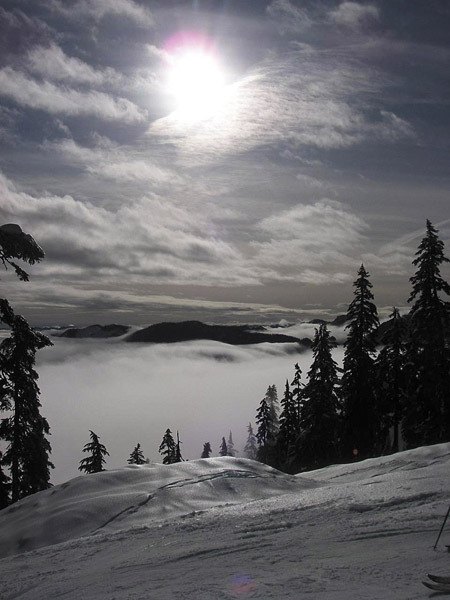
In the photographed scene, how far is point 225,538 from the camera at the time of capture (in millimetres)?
6504

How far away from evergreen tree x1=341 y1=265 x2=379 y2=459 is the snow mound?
67.8ft

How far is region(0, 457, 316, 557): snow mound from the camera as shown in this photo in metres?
9.44

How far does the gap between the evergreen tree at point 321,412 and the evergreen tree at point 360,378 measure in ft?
4.91

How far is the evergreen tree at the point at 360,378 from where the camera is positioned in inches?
1250

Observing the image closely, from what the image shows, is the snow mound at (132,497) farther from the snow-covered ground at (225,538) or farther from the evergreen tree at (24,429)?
the evergreen tree at (24,429)

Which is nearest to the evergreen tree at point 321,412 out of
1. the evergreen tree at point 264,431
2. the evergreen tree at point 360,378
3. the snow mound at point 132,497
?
the evergreen tree at point 360,378

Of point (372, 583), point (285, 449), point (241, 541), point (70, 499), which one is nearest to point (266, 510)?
point (241, 541)

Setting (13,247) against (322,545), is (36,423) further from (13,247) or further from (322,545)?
(322,545)

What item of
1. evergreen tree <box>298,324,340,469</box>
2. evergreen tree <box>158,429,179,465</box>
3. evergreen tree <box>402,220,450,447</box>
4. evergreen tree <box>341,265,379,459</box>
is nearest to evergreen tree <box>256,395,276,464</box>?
evergreen tree <box>158,429,179,465</box>

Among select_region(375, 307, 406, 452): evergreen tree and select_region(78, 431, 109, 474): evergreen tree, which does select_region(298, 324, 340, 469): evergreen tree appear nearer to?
select_region(375, 307, 406, 452): evergreen tree

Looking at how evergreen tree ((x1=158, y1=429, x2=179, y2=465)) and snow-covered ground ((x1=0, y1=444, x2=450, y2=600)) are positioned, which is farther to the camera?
evergreen tree ((x1=158, y1=429, x2=179, y2=465))

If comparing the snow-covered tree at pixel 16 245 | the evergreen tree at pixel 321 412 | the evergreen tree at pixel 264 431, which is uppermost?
the snow-covered tree at pixel 16 245

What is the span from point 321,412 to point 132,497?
25.7m

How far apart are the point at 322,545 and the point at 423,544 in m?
1.19
